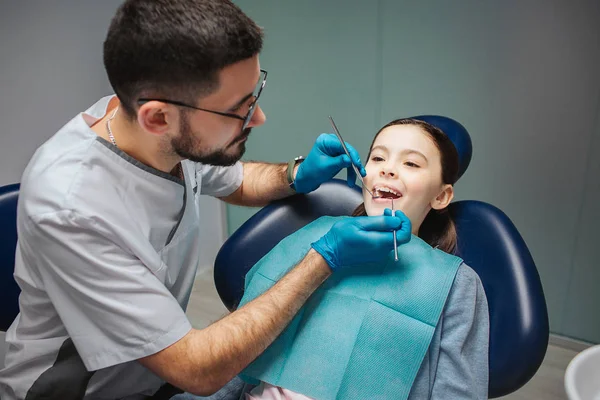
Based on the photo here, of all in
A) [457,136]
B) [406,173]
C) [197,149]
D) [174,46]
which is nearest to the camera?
[174,46]

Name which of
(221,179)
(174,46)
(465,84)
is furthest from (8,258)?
(465,84)

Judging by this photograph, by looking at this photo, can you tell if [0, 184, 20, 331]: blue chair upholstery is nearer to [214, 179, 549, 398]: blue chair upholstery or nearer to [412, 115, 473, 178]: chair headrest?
[214, 179, 549, 398]: blue chair upholstery

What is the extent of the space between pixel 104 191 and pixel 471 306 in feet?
2.93

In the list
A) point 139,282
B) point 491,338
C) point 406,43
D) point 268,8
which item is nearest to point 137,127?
point 139,282

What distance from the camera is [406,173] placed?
132cm

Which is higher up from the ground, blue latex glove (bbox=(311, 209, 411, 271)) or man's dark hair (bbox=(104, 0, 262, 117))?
man's dark hair (bbox=(104, 0, 262, 117))

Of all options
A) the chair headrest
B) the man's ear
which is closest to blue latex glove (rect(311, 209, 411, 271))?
the man's ear

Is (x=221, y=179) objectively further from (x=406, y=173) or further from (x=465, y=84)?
(x=465, y=84)

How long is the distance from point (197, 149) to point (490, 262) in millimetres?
831

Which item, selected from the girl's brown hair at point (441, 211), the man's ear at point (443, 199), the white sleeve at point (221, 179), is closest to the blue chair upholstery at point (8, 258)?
the white sleeve at point (221, 179)

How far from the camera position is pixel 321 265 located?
3.92 ft

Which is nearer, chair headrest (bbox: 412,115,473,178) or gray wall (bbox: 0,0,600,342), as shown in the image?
chair headrest (bbox: 412,115,473,178)

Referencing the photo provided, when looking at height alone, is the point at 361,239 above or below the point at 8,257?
above

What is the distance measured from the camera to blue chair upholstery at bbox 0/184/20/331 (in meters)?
1.35
